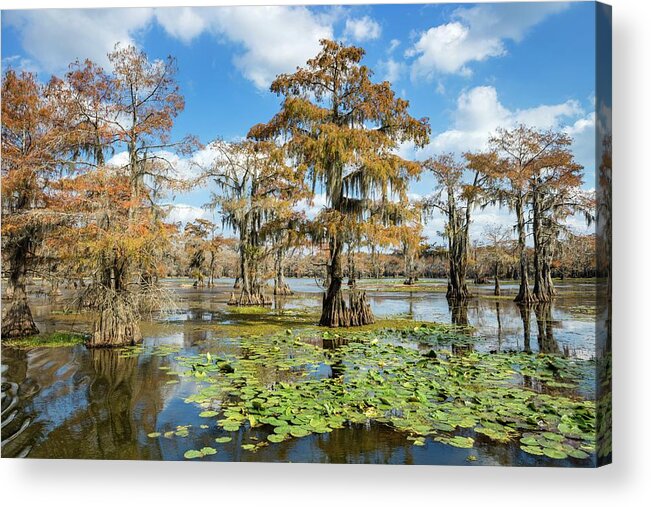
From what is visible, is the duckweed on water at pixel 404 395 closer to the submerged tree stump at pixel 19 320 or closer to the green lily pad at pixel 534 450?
the green lily pad at pixel 534 450

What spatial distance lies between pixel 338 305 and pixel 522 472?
3187 millimetres

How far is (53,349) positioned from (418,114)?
5.10 metres

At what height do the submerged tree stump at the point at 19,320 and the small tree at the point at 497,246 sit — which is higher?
the small tree at the point at 497,246

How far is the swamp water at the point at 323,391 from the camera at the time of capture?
11.1 ft

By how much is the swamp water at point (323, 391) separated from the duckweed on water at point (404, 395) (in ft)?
0.04

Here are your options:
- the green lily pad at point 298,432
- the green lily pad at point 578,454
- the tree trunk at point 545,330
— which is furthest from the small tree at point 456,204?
the green lily pad at point 298,432

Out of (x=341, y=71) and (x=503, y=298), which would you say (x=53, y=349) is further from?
(x=503, y=298)

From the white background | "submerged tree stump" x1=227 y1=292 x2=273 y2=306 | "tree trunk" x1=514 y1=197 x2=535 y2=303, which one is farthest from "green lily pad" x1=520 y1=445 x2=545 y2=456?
"submerged tree stump" x1=227 y1=292 x2=273 y2=306

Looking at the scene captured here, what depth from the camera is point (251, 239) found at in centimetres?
630

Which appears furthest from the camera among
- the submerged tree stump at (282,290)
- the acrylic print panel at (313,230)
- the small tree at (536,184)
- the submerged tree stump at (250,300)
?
the submerged tree stump at (250,300)

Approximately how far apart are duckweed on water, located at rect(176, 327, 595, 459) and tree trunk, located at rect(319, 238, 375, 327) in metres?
0.71

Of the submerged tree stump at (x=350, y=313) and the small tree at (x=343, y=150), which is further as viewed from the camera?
the submerged tree stump at (x=350, y=313)

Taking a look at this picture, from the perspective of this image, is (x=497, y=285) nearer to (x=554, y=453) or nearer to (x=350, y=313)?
(x=350, y=313)

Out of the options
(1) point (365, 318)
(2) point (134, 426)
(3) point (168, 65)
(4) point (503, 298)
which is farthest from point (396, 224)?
(2) point (134, 426)
